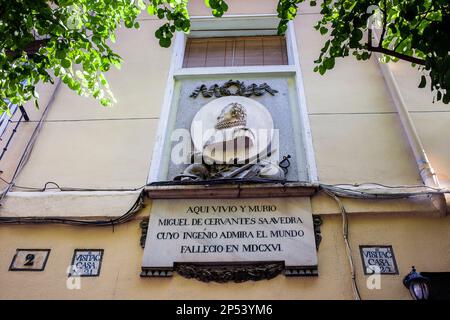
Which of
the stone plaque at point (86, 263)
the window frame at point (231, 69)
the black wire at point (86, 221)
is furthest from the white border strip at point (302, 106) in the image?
the stone plaque at point (86, 263)

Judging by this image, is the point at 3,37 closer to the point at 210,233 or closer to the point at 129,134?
the point at 129,134

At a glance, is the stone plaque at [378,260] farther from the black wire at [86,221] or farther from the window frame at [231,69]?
the black wire at [86,221]

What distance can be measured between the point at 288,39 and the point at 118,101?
11.3 ft

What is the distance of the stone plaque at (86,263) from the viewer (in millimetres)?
4492

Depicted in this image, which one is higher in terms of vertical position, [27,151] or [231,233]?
[27,151]

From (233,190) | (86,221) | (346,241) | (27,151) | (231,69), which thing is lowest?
(346,241)

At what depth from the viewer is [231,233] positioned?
4566 millimetres

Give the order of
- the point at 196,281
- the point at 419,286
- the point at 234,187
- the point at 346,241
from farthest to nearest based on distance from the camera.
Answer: the point at 234,187, the point at 346,241, the point at 196,281, the point at 419,286

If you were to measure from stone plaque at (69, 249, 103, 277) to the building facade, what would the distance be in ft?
0.06

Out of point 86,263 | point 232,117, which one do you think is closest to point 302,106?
point 232,117

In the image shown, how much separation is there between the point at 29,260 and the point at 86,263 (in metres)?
0.69

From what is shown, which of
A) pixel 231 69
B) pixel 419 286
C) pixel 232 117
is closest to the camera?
pixel 419 286

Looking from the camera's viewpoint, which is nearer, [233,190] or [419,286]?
[419,286]

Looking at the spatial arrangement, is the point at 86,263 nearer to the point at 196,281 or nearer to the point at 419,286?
the point at 196,281
